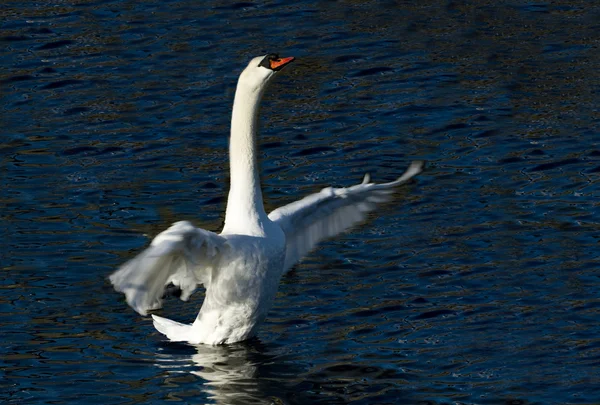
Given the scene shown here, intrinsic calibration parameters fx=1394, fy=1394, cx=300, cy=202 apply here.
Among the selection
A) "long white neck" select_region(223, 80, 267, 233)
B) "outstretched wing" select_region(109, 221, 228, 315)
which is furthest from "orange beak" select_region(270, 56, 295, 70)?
"outstretched wing" select_region(109, 221, 228, 315)

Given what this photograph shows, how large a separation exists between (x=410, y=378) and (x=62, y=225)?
17.5ft

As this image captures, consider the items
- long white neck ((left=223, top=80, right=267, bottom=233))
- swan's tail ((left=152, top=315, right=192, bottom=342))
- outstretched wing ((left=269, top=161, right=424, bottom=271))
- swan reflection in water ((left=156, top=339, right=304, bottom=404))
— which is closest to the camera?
swan reflection in water ((left=156, top=339, right=304, bottom=404))

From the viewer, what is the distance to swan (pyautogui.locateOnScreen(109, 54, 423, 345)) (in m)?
11.8

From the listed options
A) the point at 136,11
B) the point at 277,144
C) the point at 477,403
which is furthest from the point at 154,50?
the point at 477,403

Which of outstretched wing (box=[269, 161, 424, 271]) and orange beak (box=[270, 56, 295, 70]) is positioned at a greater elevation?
orange beak (box=[270, 56, 295, 70])

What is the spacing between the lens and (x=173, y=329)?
13.2 meters

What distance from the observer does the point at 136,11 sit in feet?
73.4

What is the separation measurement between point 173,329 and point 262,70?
8.55 feet

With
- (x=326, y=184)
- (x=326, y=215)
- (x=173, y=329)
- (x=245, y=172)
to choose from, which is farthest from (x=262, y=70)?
(x=326, y=184)

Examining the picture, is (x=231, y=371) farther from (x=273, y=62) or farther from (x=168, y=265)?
(x=273, y=62)

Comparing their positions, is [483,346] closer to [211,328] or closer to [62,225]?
[211,328]

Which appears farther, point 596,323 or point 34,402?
point 596,323

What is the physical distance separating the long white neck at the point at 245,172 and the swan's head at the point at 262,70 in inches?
2.2

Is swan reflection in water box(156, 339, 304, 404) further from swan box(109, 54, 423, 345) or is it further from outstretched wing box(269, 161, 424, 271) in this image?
outstretched wing box(269, 161, 424, 271)
